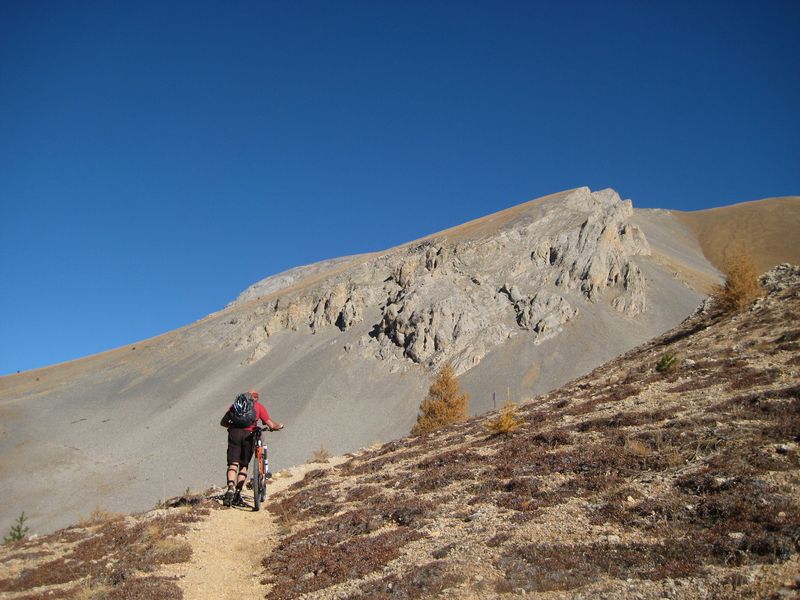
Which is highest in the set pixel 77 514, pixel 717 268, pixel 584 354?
pixel 717 268

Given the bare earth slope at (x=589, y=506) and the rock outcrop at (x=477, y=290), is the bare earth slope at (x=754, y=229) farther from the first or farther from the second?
the bare earth slope at (x=589, y=506)

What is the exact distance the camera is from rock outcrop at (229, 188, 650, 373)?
259 ft

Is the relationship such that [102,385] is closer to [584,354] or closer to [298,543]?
[584,354]

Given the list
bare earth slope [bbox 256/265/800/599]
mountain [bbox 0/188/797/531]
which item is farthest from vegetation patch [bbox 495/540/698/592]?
mountain [bbox 0/188/797/531]

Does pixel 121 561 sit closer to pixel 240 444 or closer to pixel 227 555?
pixel 227 555

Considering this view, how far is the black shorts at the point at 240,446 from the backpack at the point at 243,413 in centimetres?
16

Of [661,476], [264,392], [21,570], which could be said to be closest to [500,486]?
[661,476]

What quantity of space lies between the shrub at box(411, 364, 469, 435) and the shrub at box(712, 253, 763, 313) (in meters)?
19.2

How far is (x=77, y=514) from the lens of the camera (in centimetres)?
5238

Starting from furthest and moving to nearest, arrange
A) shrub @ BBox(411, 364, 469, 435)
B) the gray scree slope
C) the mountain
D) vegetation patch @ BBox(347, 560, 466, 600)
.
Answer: the mountain < the gray scree slope < shrub @ BBox(411, 364, 469, 435) < vegetation patch @ BBox(347, 560, 466, 600)

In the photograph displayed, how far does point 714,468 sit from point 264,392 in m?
72.9

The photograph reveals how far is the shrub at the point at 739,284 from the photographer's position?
83.3ft

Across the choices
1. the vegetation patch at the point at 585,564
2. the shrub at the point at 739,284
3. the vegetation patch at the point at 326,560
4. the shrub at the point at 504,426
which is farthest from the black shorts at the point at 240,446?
the shrub at the point at 739,284

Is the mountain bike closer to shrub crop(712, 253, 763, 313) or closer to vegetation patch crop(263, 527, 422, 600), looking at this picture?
vegetation patch crop(263, 527, 422, 600)
